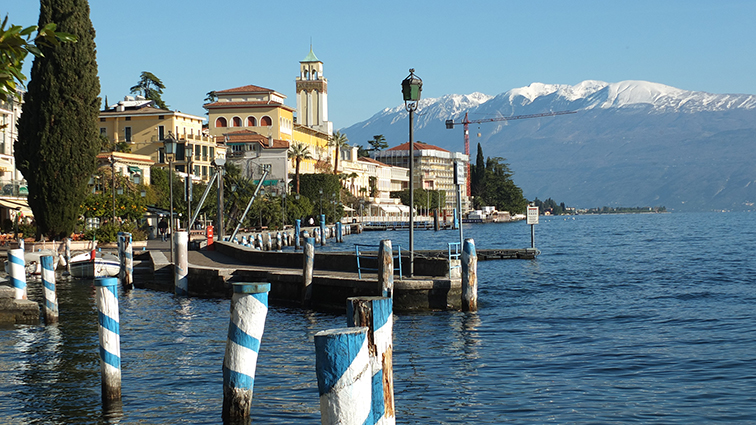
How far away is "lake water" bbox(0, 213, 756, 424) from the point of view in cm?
1130

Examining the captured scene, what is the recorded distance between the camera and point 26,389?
40.4 feet

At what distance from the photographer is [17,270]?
61.1 ft

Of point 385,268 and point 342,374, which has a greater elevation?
point 342,374

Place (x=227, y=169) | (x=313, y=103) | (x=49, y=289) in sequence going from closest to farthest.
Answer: (x=49, y=289)
(x=227, y=169)
(x=313, y=103)

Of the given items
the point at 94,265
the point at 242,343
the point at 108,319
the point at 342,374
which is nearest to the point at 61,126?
the point at 94,265

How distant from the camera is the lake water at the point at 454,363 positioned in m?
11.3

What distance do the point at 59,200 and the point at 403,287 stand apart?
23729mm

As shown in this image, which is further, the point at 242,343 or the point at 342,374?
the point at 242,343

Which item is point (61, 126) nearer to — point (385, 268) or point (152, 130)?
point (385, 268)

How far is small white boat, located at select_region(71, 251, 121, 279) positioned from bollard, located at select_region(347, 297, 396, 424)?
25959mm

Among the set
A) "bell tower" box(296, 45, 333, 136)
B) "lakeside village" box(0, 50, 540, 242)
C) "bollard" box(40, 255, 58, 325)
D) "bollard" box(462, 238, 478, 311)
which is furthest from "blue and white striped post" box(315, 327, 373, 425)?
"bell tower" box(296, 45, 333, 136)

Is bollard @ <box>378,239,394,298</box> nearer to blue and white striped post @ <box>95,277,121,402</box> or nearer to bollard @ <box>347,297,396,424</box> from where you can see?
blue and white striped post @ <box>95,277,121,402</box>

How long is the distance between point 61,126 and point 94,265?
10129mm

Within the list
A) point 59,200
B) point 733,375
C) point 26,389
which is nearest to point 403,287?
point 733,375
